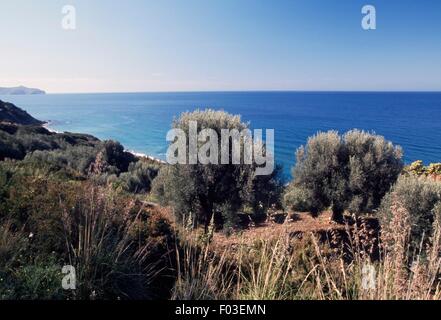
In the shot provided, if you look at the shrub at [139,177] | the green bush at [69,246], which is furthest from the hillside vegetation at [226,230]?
the shrub at [139,177]

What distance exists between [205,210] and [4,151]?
15.4 meters

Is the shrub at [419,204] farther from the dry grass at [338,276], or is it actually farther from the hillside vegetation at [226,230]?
the dry grass at [338,276]

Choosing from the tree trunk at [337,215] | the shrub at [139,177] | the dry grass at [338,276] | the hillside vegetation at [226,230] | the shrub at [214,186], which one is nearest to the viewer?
the dry grass at [338,276]

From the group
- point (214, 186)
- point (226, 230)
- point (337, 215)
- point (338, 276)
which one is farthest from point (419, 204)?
point (338, 276)

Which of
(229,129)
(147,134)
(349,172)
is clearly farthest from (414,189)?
(147,134)

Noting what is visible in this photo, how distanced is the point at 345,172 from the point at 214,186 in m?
5.23

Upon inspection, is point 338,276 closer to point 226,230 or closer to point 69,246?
point 69,246

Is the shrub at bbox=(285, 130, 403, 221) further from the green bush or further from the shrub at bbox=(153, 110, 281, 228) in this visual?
the green bush

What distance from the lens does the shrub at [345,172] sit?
12.2 meters

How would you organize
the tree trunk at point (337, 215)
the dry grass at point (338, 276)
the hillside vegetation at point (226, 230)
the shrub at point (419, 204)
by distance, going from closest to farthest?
1. the dry grass at point (338, 276)
2. the hillside vegetation at point (226, 230)
3. the shrub at point (419, 204)
4. the tree trunk at point (337, 215)

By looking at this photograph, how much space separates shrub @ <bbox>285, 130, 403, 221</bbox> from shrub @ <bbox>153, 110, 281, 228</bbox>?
2.13 m

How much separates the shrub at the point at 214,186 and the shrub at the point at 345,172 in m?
2.13
